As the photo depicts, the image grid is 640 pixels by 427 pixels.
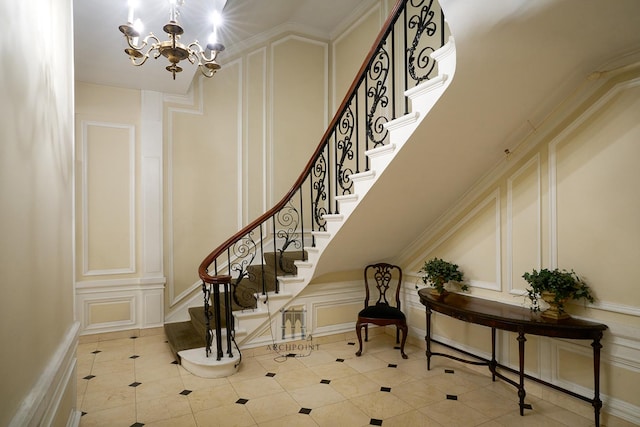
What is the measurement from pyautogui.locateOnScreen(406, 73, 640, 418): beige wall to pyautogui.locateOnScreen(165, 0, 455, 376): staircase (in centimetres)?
114

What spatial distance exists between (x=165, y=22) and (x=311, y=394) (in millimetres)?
3728

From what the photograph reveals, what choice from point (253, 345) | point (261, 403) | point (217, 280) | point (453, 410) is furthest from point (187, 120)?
point (453, 410)

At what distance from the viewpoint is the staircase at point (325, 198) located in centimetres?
268

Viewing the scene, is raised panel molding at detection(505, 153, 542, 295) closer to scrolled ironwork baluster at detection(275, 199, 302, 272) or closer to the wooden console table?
the wooden console table

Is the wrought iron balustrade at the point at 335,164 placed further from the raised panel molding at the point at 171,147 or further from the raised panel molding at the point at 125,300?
the raised panel molding at the point at 125,300

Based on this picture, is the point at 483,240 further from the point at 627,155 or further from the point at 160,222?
the point at 160,222

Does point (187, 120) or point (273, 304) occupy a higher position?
point (187, 120)

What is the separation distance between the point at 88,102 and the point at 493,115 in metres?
4.59

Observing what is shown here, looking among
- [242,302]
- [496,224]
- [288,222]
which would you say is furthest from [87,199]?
[496,224]

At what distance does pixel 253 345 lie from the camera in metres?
4.04

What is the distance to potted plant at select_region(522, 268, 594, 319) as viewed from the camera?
8.58 feet

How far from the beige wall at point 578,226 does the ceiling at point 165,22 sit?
318 centimetres

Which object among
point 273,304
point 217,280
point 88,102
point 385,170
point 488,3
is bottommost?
point 273,304

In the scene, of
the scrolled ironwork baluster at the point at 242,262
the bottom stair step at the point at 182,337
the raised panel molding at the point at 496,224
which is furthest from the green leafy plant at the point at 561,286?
the bottom stair step at the point at 182,337
